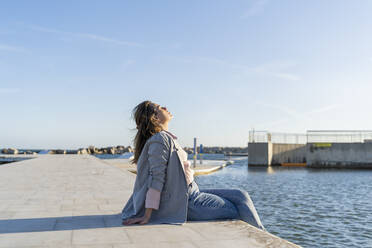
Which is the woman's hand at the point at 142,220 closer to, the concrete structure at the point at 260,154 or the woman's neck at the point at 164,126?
the woman's neck at the point at 164,126

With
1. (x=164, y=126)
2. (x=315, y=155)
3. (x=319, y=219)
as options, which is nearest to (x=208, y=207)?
(x=164, y=126)

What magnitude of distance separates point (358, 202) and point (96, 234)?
926cm

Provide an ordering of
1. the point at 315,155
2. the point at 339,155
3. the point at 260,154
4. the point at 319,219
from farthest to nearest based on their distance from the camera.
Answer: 1. the point at 315,155
2. the point at 339,155
3. the point at 260,154
4. the point at 319,219

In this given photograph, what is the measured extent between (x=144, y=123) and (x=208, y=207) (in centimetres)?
114

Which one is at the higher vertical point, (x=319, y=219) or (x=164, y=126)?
(x=164, y=126)

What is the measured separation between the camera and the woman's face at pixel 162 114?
3.98m

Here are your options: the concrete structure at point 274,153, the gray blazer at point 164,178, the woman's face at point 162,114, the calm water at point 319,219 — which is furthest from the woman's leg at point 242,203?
the concrete structure at point 274,153

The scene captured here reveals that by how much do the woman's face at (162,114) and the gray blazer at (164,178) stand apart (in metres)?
0.21

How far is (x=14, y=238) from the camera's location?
3479 mm

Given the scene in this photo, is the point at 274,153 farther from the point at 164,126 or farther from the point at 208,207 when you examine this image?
the point at 164,126

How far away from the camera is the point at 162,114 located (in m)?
4.01

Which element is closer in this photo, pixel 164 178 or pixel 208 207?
pixel 164 178

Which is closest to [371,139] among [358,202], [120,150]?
[358,202]

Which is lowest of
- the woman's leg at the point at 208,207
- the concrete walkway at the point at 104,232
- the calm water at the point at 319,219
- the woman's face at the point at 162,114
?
the calm water at the point at 319,219
